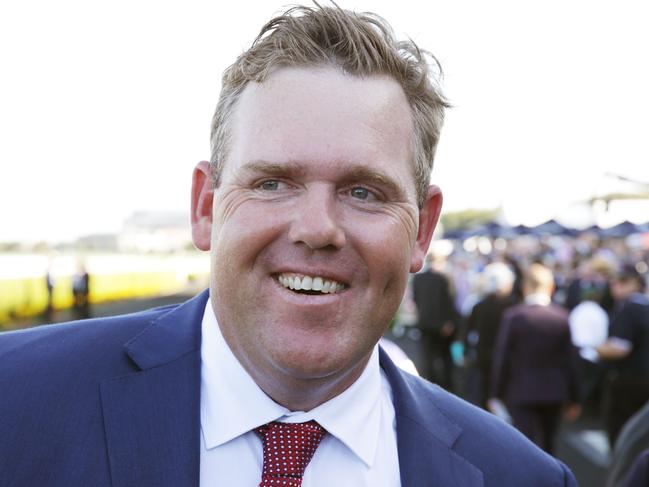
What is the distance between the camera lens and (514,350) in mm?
6602

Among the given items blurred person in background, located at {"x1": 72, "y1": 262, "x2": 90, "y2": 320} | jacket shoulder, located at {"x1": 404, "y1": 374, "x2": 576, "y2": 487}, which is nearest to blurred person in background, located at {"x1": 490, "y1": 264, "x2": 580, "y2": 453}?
jacket shoulder, located at {"x1": 404, "y1": 374, "x2": 576, "y2": 487}

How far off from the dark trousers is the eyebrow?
5.35 metres

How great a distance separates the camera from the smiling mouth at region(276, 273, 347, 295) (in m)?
1.66

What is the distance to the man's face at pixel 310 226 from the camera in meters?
1.64

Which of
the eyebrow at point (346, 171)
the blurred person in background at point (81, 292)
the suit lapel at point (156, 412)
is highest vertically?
the eyebrow at point (346, 171)

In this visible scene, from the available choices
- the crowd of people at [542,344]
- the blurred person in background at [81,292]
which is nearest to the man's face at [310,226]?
the crowd of people at [542,344]

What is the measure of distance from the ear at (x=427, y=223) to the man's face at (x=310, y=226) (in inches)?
9.8

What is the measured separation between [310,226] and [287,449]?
1.75 feet

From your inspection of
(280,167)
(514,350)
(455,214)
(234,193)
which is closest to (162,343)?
(234,193)

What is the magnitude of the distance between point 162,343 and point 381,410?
0.62 meters

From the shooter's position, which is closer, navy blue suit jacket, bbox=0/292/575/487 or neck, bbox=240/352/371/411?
navy blue suit jacket, bbox=0/292/575/487

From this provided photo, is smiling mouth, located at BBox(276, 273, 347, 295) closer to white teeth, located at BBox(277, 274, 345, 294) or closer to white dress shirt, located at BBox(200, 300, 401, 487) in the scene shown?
white teeth, located at BBox(277, 274, 345, 294)

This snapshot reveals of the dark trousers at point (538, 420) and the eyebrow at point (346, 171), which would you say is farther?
the dark trousers at point (538, 420)

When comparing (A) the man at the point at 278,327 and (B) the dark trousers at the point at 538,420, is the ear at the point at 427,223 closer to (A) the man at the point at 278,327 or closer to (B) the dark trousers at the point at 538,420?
(A) the man at the point at 278,327
